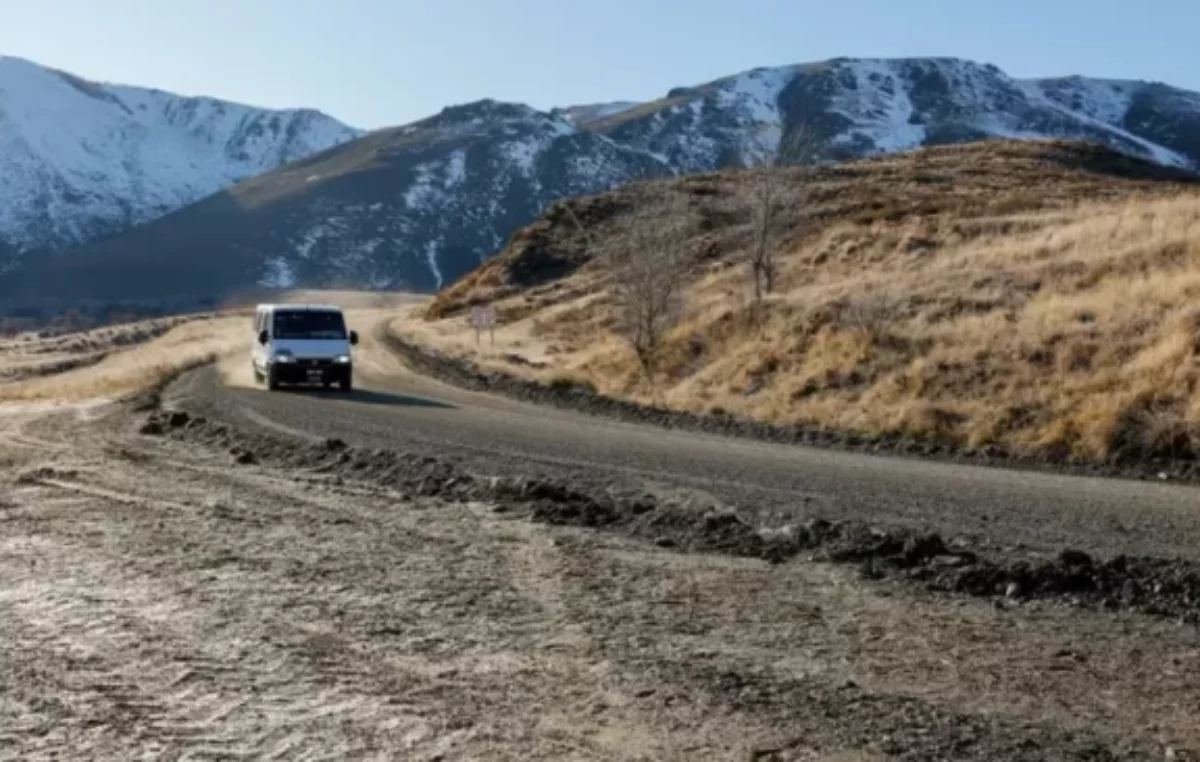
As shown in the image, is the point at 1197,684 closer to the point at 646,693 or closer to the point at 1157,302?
the point at 646,693

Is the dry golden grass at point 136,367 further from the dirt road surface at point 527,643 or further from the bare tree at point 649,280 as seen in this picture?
the dirt road surface at point 527,643

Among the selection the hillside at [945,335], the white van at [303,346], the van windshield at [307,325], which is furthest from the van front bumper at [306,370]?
the hillside at [945,335]

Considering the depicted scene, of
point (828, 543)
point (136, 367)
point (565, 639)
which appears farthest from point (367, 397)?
point (136, 367)

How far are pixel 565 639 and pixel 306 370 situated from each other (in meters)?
24.6

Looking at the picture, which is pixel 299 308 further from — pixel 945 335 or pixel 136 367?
pixel 136 367

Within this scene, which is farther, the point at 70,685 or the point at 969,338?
the point at 969,338

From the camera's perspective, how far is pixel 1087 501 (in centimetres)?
1390

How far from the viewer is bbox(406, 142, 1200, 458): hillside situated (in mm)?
19422

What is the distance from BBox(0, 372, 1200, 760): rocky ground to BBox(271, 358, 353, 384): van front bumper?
18029mm

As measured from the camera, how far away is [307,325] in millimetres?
32844

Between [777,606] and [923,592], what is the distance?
3.98ft

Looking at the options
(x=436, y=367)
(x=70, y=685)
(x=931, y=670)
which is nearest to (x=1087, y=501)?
(x=931, y=670)

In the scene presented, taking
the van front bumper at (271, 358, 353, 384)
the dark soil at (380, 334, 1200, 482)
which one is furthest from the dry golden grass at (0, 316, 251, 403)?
the dark soil at (380, 334, 1200, 482)

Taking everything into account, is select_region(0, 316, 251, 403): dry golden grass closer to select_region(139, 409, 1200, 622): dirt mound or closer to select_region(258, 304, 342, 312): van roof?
select_region(258, 304, 342, 312): van roof
